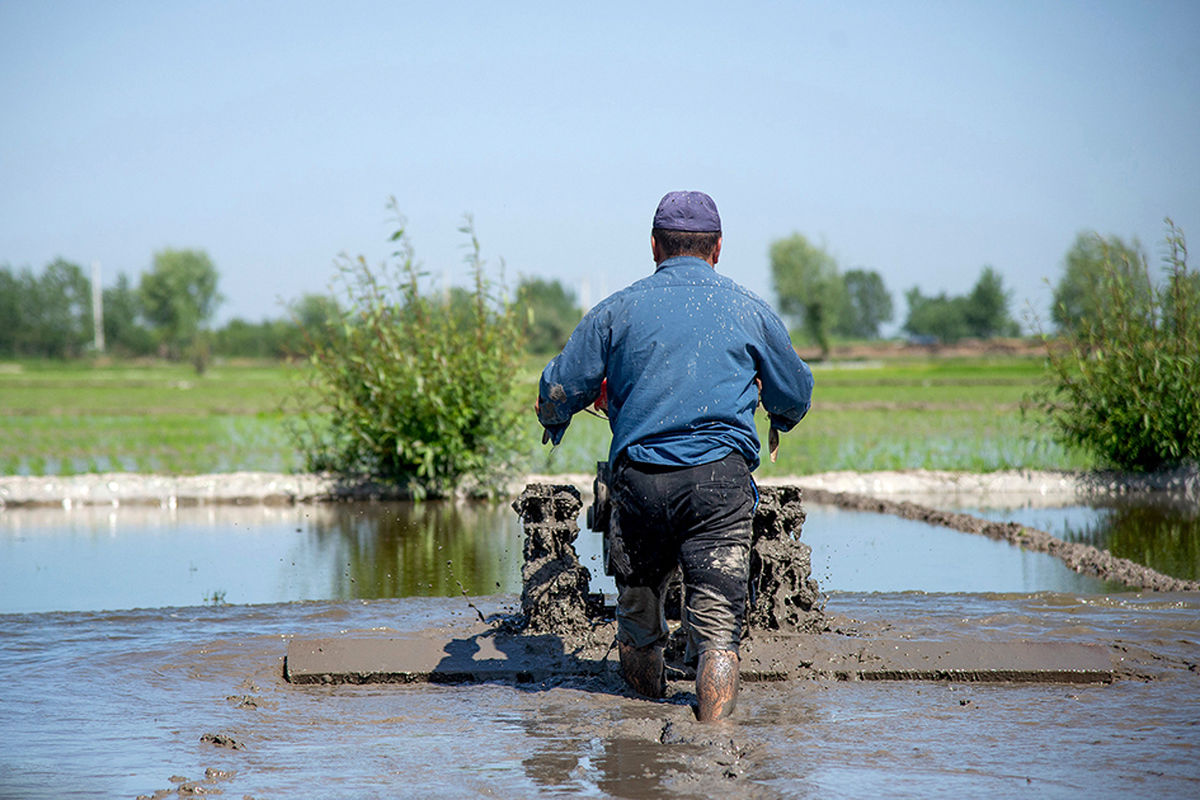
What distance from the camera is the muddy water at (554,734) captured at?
12.8 feet

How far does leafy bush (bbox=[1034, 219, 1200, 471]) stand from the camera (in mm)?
12781

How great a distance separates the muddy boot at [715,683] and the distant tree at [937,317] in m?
116

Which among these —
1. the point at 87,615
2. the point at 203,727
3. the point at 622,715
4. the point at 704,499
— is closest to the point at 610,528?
the point at 704,499

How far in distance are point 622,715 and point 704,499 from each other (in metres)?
1.02

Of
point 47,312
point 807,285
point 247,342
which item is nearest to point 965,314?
point 807,285

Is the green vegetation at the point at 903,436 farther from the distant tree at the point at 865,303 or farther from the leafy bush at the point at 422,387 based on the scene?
the distant tree at the point at 865,303

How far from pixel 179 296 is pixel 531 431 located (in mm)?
92724

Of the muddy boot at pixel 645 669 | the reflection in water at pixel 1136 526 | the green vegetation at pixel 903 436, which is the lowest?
the reflection in water at pixel 1136 526

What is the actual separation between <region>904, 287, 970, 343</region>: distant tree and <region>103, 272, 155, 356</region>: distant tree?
251 feet

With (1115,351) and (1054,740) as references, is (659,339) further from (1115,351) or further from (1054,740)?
(1115,351)

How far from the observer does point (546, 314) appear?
3839 inches

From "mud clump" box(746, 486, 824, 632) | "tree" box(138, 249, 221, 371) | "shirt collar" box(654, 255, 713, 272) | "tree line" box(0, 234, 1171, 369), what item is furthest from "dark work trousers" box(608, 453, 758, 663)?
"tree" box(138, 249, 221, 371)

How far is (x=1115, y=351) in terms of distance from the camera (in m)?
13.0

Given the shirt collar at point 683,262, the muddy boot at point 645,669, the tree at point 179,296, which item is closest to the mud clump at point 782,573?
the muddy boot at point 645,669
